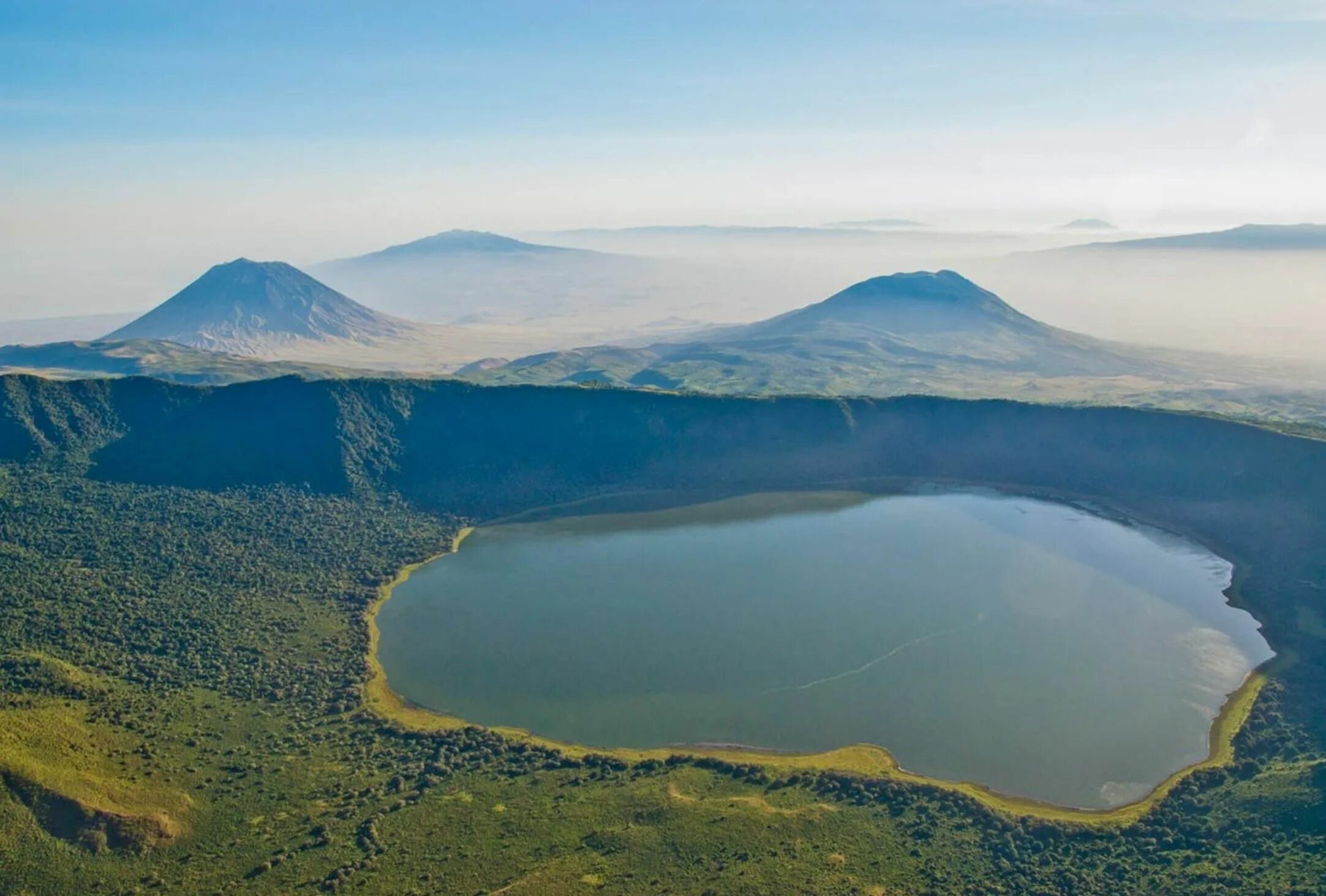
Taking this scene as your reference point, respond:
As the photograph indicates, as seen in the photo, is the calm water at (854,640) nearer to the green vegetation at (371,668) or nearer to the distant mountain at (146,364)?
the green vegetation at (371,668)

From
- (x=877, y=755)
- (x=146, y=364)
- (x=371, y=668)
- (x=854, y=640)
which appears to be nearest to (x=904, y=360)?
(x=854, y=640)

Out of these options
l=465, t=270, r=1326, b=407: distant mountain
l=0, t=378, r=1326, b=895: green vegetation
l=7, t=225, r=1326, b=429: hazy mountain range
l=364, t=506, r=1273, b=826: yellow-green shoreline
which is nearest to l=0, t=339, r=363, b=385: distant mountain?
l=7, t=225, r=1326, b=429: hazy mountain range

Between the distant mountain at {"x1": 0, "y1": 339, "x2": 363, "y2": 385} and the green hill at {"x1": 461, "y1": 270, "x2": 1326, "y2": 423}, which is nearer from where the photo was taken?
the distant mountain at {"x1": 0, "y1": 339, "x2": 363, "y2": 385}

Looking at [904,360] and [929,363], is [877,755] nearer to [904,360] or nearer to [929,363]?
[929,363]

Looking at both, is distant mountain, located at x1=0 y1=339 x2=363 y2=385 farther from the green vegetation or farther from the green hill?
the green vegetation

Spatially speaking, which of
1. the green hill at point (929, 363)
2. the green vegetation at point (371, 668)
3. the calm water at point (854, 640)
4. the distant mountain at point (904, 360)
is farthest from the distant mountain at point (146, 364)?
the calm water at point (854, 640)

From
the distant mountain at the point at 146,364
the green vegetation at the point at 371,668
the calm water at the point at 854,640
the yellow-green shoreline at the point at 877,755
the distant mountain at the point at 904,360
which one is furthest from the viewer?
the distant mountain at the point at 904,360
